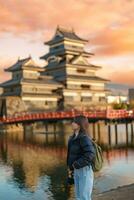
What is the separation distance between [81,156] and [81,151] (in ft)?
0.28

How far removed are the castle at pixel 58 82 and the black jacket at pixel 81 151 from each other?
2059 inches

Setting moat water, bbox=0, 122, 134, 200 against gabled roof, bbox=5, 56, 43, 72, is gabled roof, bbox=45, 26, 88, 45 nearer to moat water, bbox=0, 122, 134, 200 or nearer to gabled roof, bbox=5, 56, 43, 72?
gabled roof, bbox=5, 56, 43, 72

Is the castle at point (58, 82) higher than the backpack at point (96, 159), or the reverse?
the castle at point (58, 82)

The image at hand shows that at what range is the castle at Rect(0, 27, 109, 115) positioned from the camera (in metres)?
63.2

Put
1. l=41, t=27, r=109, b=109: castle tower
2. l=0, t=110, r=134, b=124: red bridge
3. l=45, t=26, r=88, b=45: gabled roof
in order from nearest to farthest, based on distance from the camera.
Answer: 1. l=0, t=110, r=134, b=124: red bridge
2. l=41, t=27, r=109, b=109: castle tower
3. l=45, t=26, r=88, b=45: gabled roof

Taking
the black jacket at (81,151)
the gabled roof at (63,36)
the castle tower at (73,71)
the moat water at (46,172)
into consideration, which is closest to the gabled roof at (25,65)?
the castle tower at (73,71)

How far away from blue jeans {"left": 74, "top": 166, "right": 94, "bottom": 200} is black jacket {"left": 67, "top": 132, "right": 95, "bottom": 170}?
177 mm

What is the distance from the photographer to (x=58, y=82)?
225 ft

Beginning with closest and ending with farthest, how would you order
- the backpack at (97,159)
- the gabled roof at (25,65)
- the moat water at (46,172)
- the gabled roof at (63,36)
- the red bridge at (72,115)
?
the backpack at (97,159) < the moat water at (46,172) < the red bridge at (72,115) < the gabled roof at (25,65) < the gabled roof at (63,36)

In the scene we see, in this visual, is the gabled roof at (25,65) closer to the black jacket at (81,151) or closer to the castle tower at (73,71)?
the castle tower at (73,71)

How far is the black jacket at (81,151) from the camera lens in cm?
673

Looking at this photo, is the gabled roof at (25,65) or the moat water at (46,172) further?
the gabled roof at (25,65)

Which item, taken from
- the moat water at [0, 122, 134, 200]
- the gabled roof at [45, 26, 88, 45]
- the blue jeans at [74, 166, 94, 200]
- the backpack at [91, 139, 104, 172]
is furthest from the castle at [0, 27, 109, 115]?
the backpack at [91, 139, 104, 172]

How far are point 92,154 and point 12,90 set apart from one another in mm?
59526
